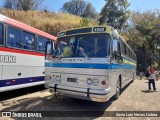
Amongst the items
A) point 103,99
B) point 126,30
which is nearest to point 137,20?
point 126,30

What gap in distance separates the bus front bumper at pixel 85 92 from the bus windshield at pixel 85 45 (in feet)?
4.01

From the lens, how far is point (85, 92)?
24.5 ft

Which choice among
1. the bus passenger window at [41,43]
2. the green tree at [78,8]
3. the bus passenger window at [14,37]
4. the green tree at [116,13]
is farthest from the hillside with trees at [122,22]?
A: the green tree at [78,8]

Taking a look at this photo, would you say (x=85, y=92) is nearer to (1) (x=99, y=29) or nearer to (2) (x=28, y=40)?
(1) (x=99, y=29)

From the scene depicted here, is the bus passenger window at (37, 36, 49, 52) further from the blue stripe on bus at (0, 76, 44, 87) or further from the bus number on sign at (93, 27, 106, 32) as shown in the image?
the bus number on sign at (93, 27, 106, 32)

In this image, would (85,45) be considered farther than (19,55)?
No

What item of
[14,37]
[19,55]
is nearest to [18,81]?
[19,55]

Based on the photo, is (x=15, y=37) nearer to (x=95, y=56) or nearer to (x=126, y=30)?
(x=95, y=56)

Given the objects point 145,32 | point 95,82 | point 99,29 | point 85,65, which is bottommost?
point 95,82

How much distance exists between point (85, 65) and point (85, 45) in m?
0.82

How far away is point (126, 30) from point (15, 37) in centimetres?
3240

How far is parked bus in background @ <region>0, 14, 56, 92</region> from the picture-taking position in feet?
27.8

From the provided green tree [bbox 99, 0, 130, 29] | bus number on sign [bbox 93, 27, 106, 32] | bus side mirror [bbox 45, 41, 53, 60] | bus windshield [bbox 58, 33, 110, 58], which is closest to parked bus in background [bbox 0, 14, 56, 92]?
bus side mirror [bbox 45, 41, 53, 60]

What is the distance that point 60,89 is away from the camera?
8.14 m
